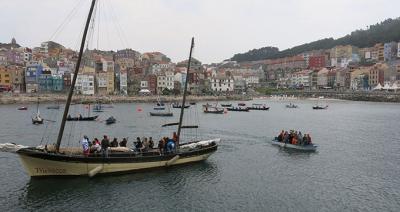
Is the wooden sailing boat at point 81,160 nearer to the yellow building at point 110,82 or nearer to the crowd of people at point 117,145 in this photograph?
the crowd of people at point 117,145

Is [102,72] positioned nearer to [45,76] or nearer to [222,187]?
[45,76]

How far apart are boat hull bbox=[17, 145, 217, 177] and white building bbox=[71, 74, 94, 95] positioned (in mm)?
144219

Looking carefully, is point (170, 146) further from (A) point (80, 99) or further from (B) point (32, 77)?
(B) point (32, 77)

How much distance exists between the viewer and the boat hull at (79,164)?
3041cm

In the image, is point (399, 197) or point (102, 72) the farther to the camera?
point (102, 72)

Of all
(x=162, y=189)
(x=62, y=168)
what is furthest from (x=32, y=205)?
(x=162, y=189)

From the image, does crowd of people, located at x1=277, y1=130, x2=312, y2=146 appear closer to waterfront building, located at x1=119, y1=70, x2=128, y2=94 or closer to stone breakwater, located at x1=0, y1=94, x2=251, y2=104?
stone breakwater, located at x1=0, y1=94, x2=251, y2=104

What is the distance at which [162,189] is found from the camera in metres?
30.8

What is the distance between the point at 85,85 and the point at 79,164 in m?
150

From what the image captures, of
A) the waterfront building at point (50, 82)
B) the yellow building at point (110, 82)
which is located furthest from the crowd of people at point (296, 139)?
the yellow building at point (110, 82)

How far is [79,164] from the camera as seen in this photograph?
31.6 meters

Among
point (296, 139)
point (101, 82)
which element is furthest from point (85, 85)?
point (296, 139)

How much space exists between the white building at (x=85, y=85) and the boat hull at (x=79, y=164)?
144 metres

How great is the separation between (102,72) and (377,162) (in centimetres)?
16545
